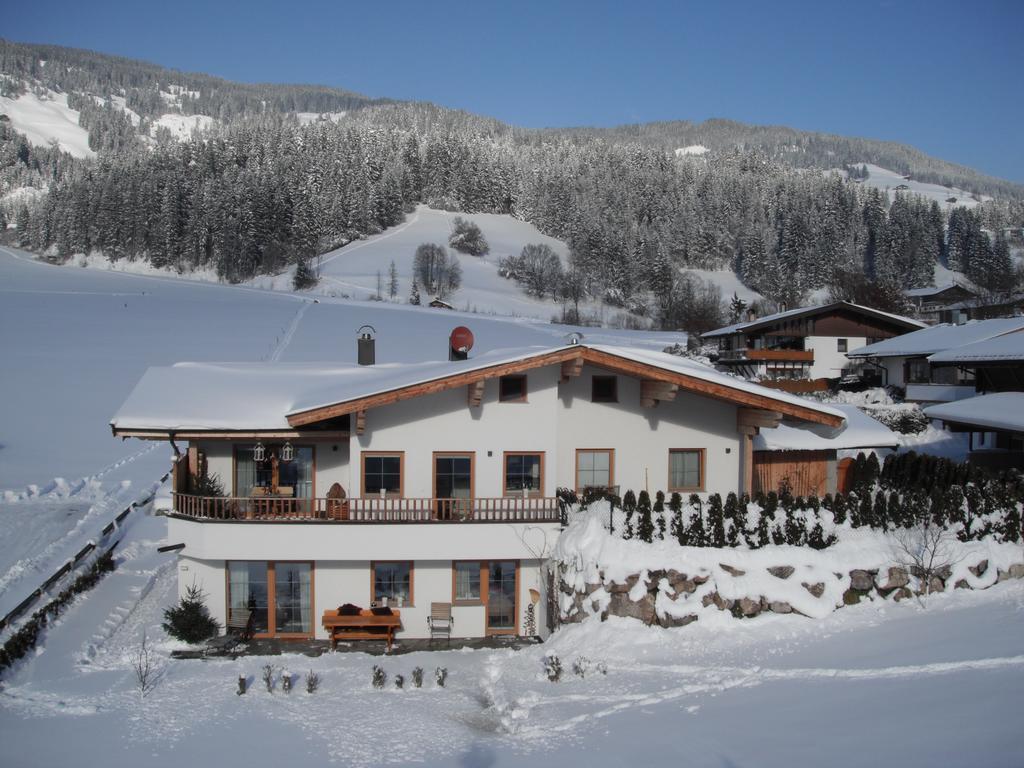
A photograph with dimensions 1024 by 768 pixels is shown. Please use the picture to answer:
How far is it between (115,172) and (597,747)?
6068 inches

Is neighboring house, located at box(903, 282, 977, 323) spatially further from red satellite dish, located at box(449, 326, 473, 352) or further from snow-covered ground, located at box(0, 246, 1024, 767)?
snow-covered ground, located at box(0, 246, 1024, 767)

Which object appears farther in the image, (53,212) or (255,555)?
(53,212)

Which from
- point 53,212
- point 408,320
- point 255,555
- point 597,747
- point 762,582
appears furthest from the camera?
point 53,212

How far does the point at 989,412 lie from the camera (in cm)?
1978

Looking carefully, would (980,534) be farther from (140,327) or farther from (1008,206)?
(1008,206)

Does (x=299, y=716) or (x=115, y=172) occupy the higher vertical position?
(x=115, y=172)

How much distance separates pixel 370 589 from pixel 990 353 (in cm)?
2187

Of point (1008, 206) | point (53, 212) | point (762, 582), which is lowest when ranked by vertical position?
point (762, 582)

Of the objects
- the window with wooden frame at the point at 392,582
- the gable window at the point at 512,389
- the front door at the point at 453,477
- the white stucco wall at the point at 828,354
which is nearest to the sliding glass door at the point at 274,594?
the window with wooden frame at the point at 392,582

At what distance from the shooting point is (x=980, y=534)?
14039 millimetres

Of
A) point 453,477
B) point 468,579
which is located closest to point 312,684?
point 468,579

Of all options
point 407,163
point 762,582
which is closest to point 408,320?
point 762,582

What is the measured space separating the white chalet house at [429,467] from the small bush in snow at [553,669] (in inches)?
118

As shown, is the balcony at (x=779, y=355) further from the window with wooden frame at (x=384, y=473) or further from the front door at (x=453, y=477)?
the window with wooden frame at (x=384, y=473)
